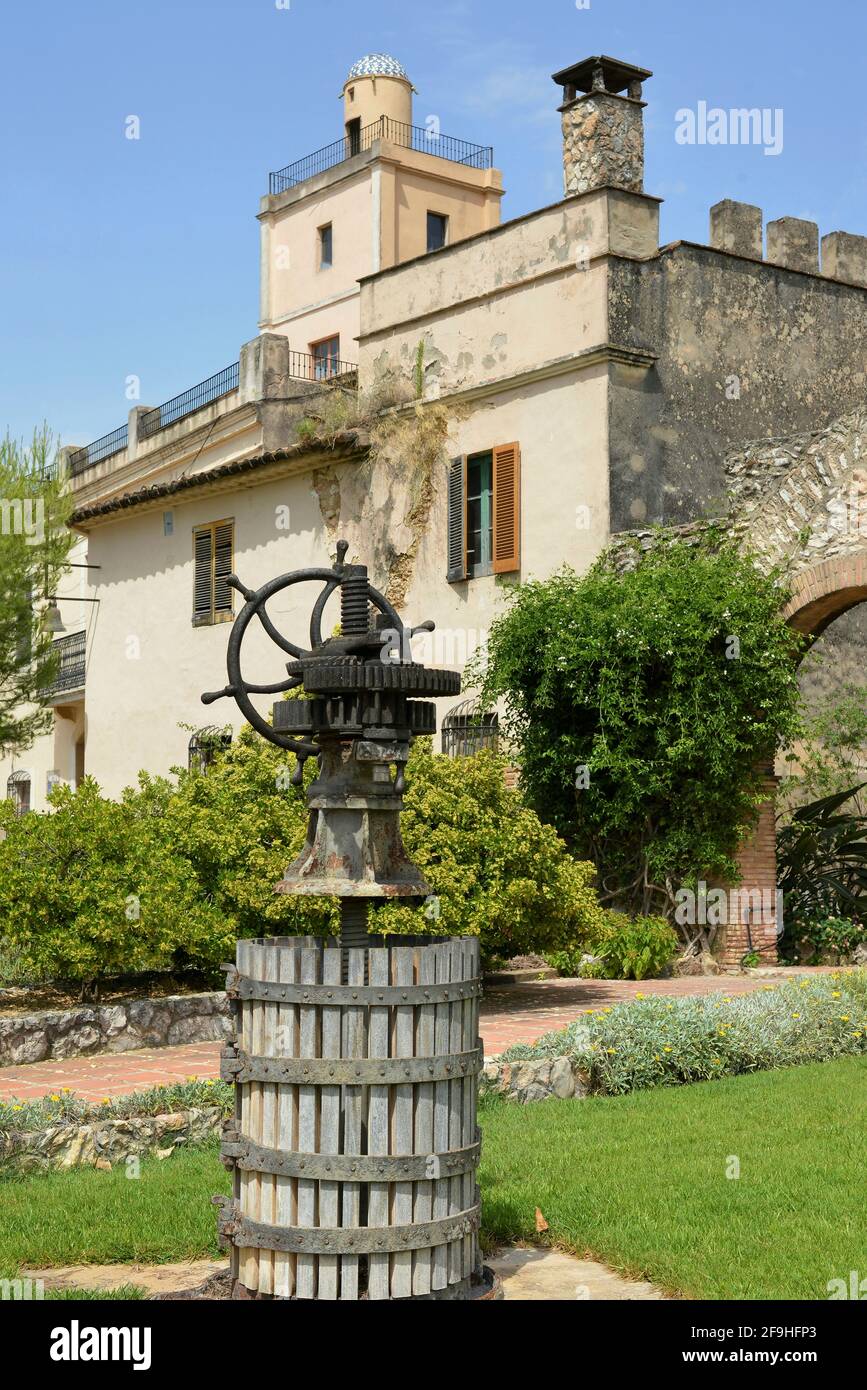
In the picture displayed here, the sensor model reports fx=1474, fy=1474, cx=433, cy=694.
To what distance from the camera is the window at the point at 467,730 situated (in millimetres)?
17422

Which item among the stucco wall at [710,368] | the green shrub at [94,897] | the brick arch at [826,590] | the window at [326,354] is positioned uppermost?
the window at [326,354]

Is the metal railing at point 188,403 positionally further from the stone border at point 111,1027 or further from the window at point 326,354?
the stone border at point 111,1027

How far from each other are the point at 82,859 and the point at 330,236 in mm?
28422

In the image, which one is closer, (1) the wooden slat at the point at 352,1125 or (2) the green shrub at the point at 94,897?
(1) the wooden slat at the point at 352,1125

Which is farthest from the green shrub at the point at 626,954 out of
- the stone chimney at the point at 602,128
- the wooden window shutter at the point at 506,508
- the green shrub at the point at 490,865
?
the stone chimney at the point at 602,128

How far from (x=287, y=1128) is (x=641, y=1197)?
2229 millimetres

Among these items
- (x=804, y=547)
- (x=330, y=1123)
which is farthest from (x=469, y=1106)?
(x=804, y=547)

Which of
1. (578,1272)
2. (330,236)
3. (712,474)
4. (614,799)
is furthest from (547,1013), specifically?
(330,236)

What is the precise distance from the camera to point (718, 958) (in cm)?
1520

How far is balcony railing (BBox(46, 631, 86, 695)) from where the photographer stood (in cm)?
2896

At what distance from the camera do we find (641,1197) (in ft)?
21.1

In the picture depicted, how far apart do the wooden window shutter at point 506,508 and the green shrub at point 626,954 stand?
4.97m

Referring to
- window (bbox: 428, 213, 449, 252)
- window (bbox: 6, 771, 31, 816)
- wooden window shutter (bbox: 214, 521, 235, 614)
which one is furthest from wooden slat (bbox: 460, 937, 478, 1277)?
window (bbox: 428, 213, 449, 252)

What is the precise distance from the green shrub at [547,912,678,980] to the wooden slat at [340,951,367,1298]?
373 inches
